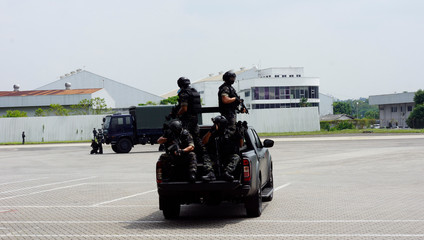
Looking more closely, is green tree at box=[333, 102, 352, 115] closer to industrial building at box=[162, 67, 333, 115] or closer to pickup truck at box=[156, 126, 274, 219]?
industrial building at box=[162, 67, 333, 115]

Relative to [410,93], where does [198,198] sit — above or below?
below

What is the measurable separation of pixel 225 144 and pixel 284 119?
174ft

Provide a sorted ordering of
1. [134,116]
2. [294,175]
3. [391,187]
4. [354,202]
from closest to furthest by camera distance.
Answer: [354,202]
[391,187]
[294,175]
[134,116]

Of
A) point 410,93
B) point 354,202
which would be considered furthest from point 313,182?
point 410,93

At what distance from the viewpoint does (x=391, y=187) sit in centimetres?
1371

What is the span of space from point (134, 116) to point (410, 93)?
277ft

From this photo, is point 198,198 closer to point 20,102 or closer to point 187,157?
point 187,157

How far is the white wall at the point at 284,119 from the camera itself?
61438 millimetres

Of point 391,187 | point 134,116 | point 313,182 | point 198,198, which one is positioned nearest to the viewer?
point 198,198

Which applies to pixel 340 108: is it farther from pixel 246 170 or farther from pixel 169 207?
pixel 246 170

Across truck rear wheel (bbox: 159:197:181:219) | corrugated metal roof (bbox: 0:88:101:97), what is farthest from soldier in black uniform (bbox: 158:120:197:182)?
corrugated metal roof (bbox: 0:88:101:97)

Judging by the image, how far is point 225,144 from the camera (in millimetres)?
9336

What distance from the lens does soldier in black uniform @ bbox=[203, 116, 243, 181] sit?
356 inches

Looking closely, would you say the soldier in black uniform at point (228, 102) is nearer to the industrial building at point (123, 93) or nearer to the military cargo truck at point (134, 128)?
the military cargo truck at point (134, 128)
